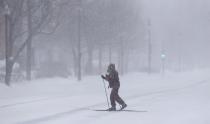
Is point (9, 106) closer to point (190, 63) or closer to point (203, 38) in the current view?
point (190, 63)

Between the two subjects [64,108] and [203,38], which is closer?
[64,108]

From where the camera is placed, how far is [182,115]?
16.2 metres

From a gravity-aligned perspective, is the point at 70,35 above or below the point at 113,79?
above

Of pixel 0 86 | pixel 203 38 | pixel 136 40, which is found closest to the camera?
pixel 0 86

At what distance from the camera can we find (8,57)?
98.0 ft

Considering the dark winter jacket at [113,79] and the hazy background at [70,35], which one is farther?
the hazy background at [70,35]

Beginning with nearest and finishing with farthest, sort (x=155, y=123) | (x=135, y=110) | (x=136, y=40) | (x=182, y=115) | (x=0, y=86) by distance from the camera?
(x=155, y=123) → (x=182, y=115) → (x=135, y=110) → (x=0, y=86) → (x=136, y=40)

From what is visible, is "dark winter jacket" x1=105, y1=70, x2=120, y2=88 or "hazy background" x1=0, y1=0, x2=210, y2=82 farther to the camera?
"hazy background" x1=0, y1=0, x2=210, y2=82

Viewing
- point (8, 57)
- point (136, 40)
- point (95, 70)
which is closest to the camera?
point (8, 57)

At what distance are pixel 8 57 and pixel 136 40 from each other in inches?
1362

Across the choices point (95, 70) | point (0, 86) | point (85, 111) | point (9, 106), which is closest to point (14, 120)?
point (85, 111)

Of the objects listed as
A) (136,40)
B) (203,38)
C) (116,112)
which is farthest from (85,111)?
(203,38)

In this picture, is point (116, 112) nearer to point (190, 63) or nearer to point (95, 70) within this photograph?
point (95, 70)

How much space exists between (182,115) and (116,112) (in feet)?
7.33
